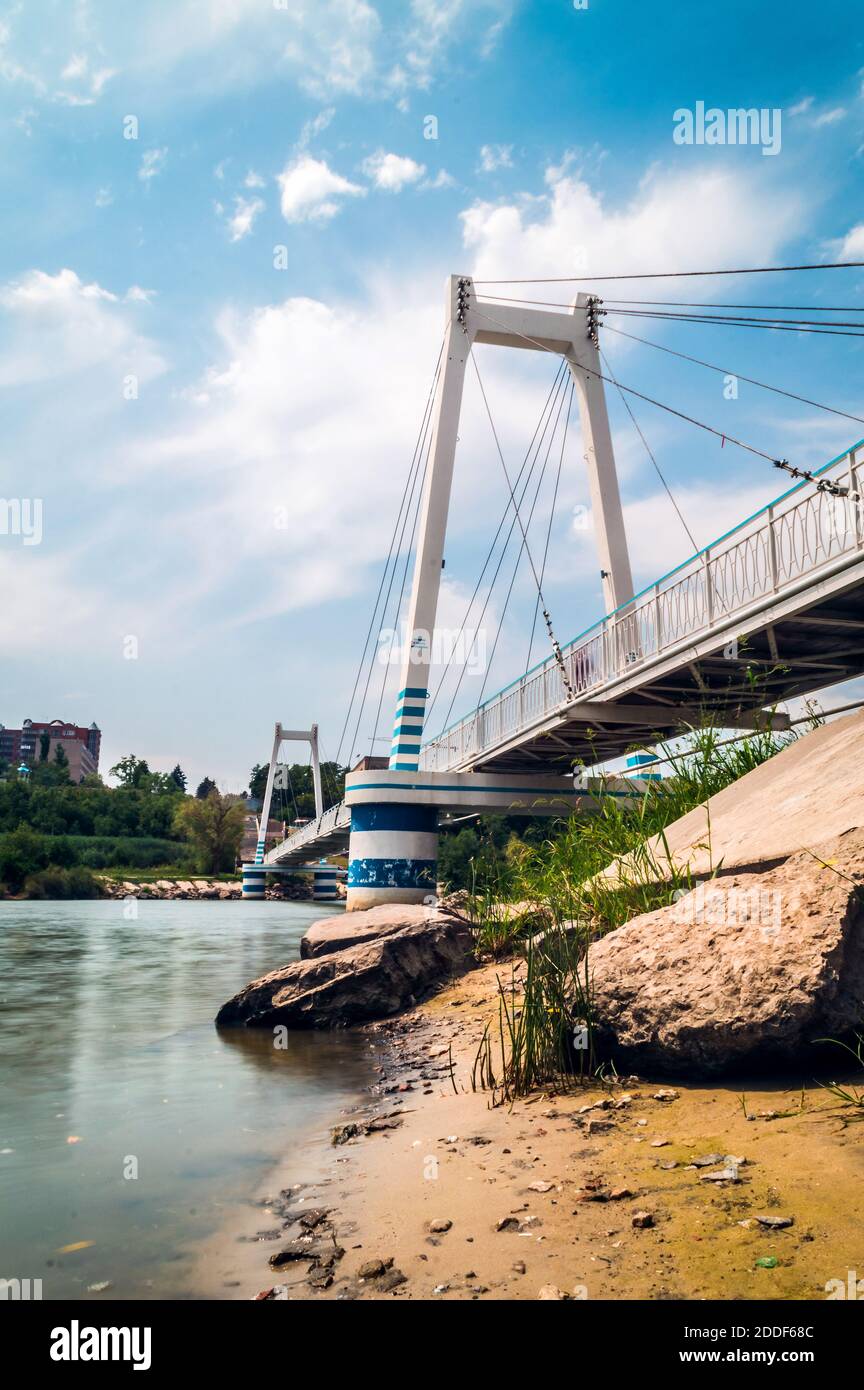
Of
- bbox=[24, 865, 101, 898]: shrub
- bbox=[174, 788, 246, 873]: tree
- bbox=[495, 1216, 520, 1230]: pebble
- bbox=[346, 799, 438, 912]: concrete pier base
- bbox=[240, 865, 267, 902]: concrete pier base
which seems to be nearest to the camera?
bbox=[495, 1216, 520, 1230]: pebble

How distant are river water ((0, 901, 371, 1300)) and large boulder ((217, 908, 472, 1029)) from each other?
0.33 metres

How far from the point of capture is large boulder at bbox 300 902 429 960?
973cm

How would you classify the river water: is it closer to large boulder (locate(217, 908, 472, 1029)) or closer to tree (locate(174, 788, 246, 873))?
large boulder (locate(217, 908, 472, 1029))

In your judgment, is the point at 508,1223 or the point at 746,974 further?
the point at 746,974

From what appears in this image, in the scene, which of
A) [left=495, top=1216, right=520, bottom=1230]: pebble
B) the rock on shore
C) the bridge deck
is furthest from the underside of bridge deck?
the rock on shore

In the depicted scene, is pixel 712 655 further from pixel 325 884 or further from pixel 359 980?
pixel 325 884

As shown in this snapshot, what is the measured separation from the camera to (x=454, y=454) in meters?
20.9

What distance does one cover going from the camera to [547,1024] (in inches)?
196

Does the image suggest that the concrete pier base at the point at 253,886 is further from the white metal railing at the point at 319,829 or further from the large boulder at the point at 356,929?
the large boulder at the point at 356,929

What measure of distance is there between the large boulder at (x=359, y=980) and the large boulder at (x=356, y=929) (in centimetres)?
4

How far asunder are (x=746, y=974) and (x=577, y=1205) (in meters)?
1.40

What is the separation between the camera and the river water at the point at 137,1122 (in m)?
3.54

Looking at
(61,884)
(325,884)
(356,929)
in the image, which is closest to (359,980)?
(356,929)
